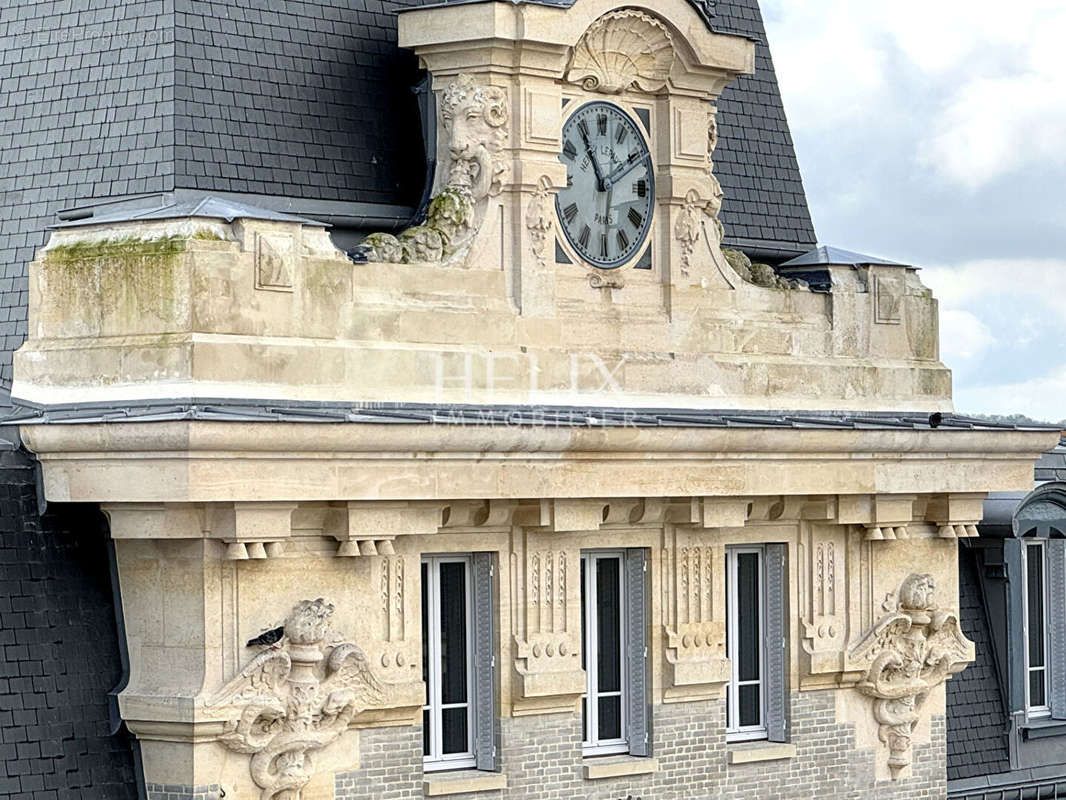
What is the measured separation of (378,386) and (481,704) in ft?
13.6

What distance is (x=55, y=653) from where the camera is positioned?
26.3m

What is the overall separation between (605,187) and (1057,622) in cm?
1193

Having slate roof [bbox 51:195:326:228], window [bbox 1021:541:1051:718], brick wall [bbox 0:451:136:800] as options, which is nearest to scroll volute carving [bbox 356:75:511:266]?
slate roof [bbox 51:195:326:228]

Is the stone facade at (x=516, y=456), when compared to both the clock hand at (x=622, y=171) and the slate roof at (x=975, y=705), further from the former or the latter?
the slate roof at (x=975, y=705)

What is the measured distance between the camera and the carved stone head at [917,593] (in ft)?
109

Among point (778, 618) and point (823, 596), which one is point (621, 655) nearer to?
point (778, 618)

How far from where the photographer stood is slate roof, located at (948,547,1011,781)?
36188 mm

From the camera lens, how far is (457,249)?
94.6 ft

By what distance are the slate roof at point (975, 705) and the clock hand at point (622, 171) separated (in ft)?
30.4

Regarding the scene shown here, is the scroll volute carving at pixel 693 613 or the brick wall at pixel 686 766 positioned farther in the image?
the scroll volute carving at pixel 693 613

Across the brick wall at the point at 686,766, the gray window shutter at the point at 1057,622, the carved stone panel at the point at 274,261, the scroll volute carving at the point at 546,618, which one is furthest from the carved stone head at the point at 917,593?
the carved stone panel at the point at 274,261

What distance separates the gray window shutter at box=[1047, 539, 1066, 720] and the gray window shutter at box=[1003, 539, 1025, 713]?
1.09 meters

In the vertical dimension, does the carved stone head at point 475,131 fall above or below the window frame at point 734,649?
above

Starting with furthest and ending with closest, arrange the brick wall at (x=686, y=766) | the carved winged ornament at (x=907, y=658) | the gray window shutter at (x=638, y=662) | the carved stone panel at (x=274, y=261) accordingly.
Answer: the carved winged ornament at (x=907, y=658)
the gray window shutter at (x=638, y=662)
the brick wall at (x=686, y=766)
the carved stone panel at (x=274, y=261)
